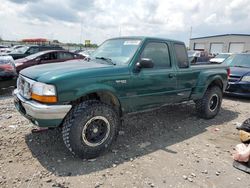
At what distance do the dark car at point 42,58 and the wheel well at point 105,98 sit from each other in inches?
262

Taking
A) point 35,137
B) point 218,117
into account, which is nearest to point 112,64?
point 35,137

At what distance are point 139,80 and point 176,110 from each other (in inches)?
112

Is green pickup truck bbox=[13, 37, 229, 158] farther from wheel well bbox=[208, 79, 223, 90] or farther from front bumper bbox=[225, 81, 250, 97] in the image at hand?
front bumper bbox=[225, 81, 250, 97]

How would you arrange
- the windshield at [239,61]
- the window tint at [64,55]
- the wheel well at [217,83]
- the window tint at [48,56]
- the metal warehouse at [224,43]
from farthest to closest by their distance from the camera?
1. the metal warehouse at [224,43]
2. the window tint at [64,55]
3. the window tint at [48,56]
4. the windshield at [239,61]
5. the wheel well at [217,83]

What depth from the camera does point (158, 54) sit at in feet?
14.8

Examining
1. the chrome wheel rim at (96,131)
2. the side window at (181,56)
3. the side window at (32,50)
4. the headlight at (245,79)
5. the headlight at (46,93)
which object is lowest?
the chrome wheel rim at (96,131)

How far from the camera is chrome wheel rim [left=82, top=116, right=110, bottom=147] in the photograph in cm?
347

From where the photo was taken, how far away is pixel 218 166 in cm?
362

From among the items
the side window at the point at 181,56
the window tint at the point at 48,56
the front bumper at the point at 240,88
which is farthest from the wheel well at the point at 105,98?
the window tint at the point at 48,56

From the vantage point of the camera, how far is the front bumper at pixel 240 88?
25.7 ft

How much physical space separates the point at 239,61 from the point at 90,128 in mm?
7662

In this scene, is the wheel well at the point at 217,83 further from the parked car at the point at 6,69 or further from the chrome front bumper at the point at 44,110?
the parked car at the point at 6,69

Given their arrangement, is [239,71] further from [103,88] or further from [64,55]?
[64,55]

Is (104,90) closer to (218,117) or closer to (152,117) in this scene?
(152,117)
